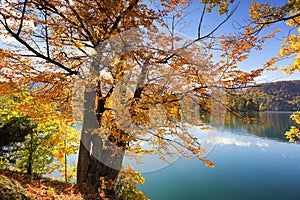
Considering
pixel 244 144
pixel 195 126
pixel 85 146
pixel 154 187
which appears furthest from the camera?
pixel 244 144

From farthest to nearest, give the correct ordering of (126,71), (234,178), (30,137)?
(234,178)
(30,137)
(126,71)

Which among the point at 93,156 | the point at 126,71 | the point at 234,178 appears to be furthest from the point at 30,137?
the point at 234,178

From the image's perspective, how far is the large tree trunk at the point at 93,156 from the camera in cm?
548

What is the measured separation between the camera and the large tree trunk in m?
5.48

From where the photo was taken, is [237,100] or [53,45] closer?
[237,100]

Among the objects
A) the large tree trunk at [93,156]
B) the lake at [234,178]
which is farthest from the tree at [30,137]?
the lake at [234,178]

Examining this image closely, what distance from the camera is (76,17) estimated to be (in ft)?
13.6

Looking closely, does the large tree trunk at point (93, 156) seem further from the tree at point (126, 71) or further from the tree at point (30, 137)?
the tree at point (30, 137)

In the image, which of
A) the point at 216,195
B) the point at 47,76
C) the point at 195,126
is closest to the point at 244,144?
the point at 216,195

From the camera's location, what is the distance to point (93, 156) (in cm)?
566

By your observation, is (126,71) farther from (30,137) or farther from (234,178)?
(234,178)

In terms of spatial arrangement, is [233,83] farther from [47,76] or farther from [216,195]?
[216,195]

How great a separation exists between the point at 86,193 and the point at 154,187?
13364mm

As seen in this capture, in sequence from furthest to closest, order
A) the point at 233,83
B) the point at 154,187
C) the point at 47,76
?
the point at 154,187 < the point at 47,76 < the point at 233,83
